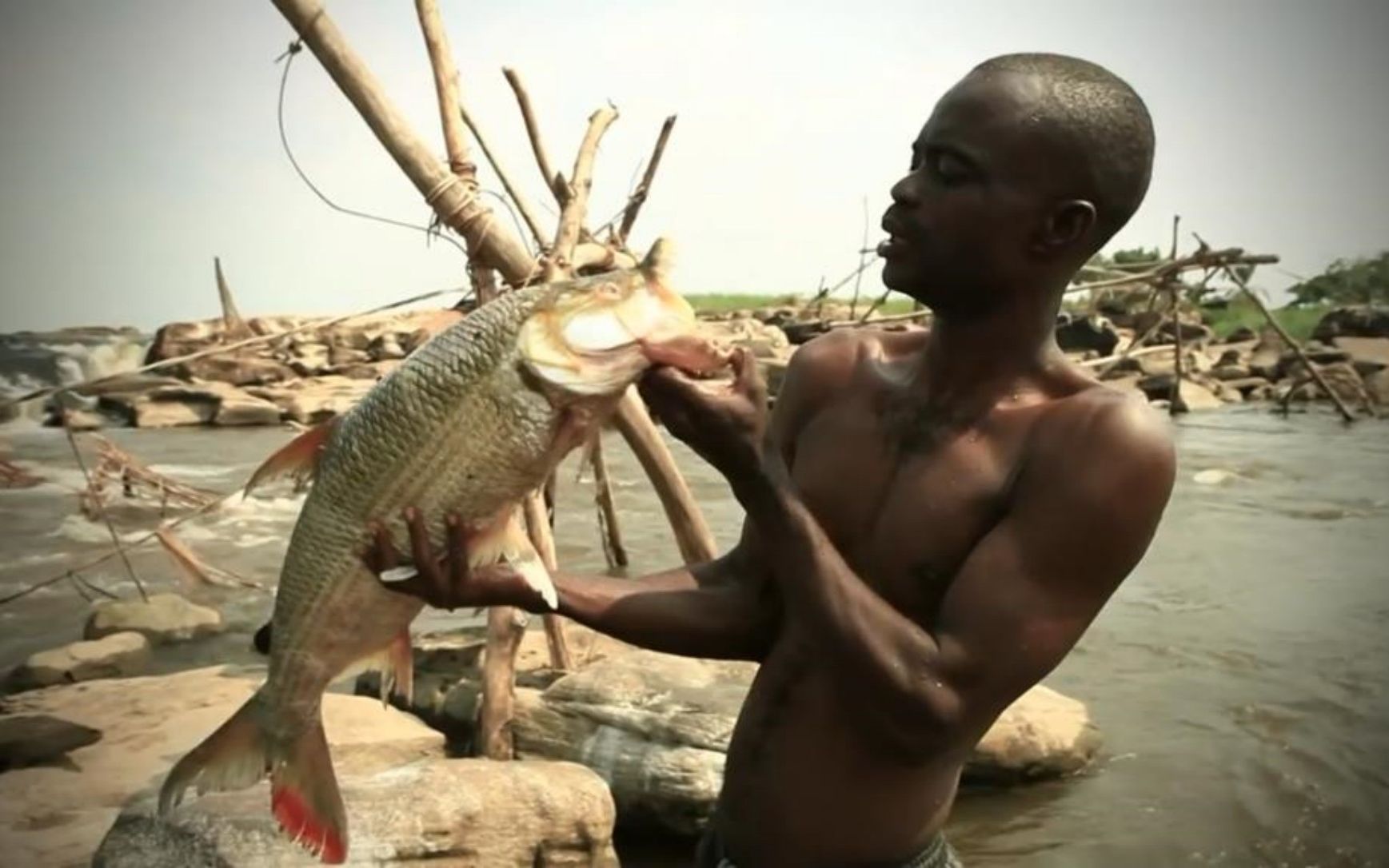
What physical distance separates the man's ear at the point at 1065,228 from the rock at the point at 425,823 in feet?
9.63

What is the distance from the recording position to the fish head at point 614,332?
6.55 feet

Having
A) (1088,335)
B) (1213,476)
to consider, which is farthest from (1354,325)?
(1213,476)

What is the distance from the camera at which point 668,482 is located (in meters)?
6.36

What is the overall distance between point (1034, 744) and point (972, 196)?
4.79 m

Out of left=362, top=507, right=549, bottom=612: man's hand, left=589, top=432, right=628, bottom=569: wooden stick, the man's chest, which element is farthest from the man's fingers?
left=589, top=432, right=628, bottom=569: wooden stick

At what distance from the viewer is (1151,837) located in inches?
231

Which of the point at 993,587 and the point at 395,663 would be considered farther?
the point at 395,663

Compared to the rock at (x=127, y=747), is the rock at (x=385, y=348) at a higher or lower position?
lower

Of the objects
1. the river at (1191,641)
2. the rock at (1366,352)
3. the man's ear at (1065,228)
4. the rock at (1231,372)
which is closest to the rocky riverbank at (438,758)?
the river at (1191,641)

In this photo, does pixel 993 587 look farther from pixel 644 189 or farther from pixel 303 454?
pixel 644 189

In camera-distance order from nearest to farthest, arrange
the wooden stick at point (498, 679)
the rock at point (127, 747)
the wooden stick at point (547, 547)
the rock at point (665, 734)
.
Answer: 1. the rock at point (127, 747)
2. the rock at point (665, 734)
3. the wooden stick at point (498, 679)
4. the wooden stick at point (547, 547)

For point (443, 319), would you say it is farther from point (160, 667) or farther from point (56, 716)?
point (160, 667)

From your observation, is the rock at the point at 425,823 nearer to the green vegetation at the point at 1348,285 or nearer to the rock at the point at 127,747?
the rock at the point at 127,747

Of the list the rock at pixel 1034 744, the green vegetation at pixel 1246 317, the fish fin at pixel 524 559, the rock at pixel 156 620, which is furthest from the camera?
the green vegetation at pixel 1246 317
